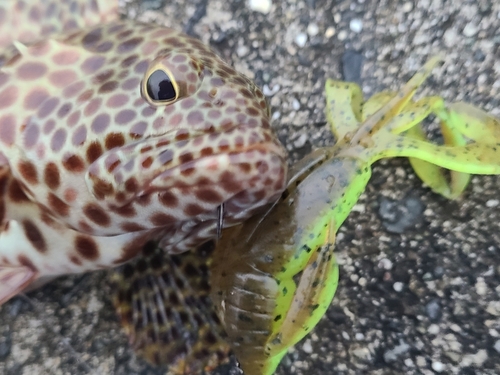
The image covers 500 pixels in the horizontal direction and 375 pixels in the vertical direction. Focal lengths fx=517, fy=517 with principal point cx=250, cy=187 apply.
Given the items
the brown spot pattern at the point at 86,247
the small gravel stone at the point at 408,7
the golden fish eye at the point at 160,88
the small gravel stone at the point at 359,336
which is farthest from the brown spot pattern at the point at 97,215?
the small gravel stone at the point at 408,7

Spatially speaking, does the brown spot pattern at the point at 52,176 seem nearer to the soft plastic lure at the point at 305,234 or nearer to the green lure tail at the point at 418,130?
the soft plastic lure at the point at 305,234

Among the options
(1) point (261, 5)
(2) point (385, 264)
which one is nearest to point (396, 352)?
(2) point (385, 264)

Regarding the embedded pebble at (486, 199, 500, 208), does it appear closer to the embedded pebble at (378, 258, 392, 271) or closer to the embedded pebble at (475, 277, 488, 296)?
the embedded pebble at (475, 277, 488, 296)

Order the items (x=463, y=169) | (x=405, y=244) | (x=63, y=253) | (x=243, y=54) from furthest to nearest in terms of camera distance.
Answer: (x=243, y=54)
(x=405, y=244)
(x=63, y=253)
(x=463, y=169)

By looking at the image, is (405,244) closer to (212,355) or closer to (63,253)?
(212,355)

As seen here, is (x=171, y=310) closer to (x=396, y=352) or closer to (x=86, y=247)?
(x=86, y=247)

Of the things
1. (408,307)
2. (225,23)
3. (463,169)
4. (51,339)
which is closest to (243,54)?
(225,23)

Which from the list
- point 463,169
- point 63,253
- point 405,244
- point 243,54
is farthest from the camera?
point 243,54
